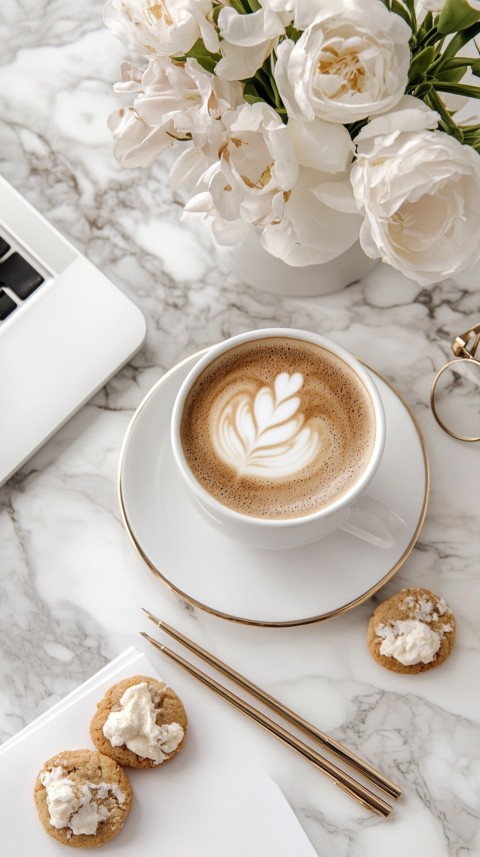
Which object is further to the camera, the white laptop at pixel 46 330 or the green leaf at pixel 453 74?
the white laptop at pixel 46 330

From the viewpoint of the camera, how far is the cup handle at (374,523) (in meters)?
0.75

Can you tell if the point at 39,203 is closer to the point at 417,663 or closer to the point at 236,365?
the point at 236,365

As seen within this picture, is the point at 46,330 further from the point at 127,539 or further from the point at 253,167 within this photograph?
the point at 253,167

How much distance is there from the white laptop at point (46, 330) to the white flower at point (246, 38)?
13.1 inches

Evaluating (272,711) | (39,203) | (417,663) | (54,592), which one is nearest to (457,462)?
(417,663)

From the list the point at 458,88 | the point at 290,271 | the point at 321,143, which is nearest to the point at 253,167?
the point at 321,143

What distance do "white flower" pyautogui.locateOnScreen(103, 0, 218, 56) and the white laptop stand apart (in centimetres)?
31

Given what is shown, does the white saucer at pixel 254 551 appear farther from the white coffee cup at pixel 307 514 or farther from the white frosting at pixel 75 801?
the white frosting at pixel 75 801

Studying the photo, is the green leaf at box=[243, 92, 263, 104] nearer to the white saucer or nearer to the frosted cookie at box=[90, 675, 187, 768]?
the white saucer

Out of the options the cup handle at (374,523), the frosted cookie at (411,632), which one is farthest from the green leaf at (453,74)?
the frosted cookie at (411,632)

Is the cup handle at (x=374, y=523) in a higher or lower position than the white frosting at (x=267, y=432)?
lower

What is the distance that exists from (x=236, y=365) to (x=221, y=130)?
0.25 metres

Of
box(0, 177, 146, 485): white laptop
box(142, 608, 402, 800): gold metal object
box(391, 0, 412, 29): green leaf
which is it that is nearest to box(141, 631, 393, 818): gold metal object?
box(142, 608, 402, 800): gold metal object

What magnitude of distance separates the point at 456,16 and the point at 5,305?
0.51 metres
